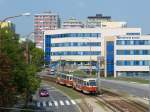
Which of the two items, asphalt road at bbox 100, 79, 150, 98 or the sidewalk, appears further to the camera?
asphalt road at bbox 100, 79, 150, 98

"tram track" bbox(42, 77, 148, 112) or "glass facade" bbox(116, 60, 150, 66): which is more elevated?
"glass facade" bbox(116, 60, 150, 66)

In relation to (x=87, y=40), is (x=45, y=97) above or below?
below

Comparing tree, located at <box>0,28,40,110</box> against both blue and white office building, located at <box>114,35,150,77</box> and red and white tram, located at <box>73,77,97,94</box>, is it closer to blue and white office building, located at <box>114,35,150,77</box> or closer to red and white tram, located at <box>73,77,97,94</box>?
red and white tram, located at <box>73,77,97,94</box>

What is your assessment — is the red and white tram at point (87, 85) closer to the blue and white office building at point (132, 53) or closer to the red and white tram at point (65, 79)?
the red and white tram at point (65, 79)

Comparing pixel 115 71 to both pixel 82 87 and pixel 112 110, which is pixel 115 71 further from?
pixel 112 110

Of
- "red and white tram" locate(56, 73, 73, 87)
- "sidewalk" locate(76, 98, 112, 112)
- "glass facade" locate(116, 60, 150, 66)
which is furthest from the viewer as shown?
"glass facade" locate(116, 60, 150, 66)

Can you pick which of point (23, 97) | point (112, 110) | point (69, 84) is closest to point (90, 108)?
point (112, 110)

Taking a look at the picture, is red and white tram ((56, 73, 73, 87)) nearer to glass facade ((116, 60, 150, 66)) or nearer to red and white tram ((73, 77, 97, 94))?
red and white tram ((73, 77, 97, 94))

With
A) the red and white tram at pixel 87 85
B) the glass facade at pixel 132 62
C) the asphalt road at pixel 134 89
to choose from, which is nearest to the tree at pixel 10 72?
the red and white tram at pixel 87 85

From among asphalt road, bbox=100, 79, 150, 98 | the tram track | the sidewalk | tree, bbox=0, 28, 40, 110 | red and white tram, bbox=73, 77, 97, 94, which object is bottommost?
the sidewalk

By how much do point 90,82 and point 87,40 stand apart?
102 metres

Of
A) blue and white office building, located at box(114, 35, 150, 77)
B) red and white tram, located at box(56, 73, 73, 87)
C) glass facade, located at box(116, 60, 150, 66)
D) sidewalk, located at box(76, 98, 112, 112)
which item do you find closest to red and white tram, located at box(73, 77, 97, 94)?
sidewalk, located at box(76, 98, 112, 112)

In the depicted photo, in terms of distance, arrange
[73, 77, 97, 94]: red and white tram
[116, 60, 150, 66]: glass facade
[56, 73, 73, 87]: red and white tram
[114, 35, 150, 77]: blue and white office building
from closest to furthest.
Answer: [73, 77, 97, 94]: red and white tram → [56, 73, 73, 87]: red and white tram → [114, 35, 150, 77]: blue and white office building → [116, 60, 150, 66]: glass facade

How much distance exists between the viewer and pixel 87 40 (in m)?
200
